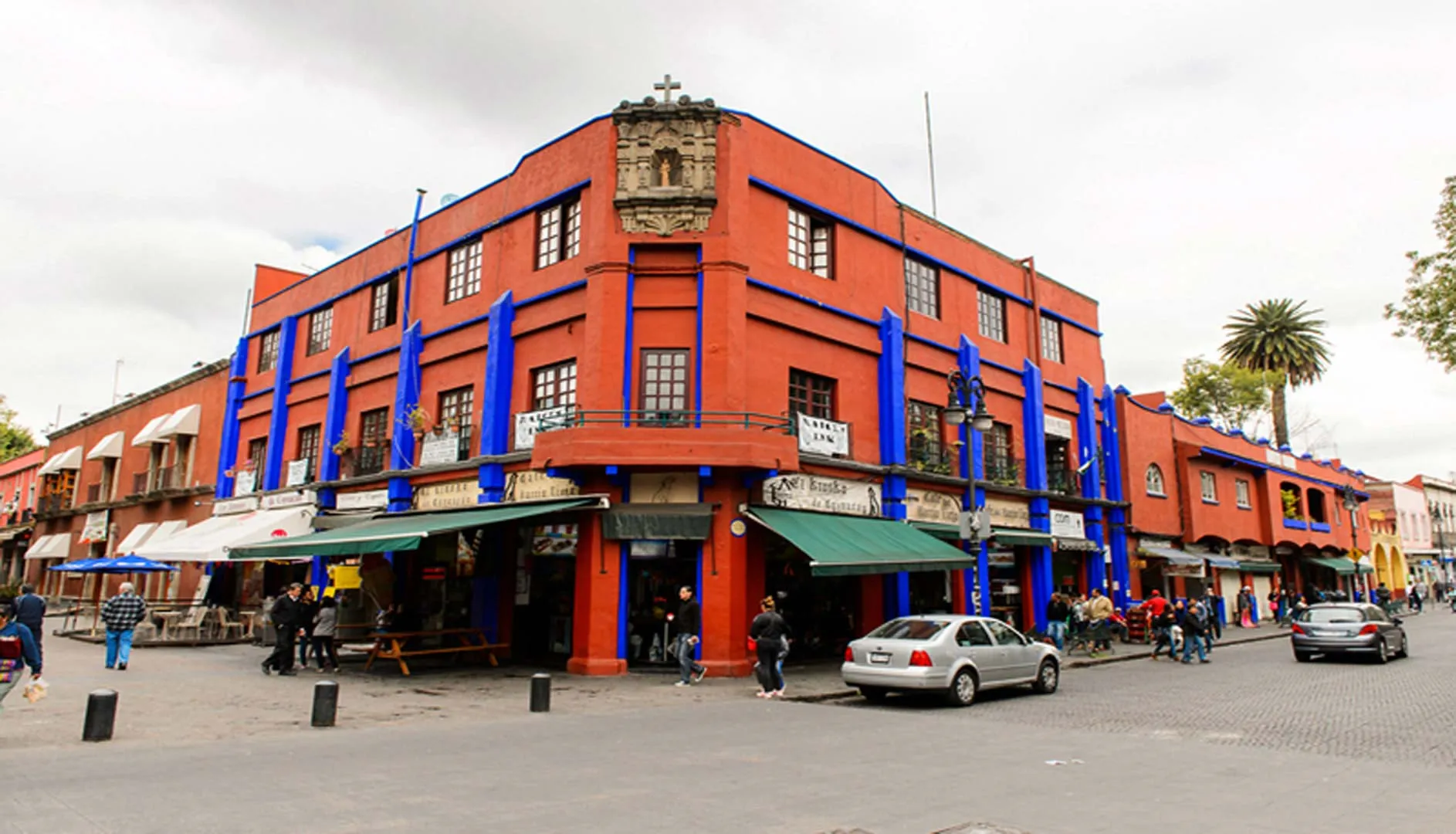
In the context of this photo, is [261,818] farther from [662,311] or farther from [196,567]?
[196,567]

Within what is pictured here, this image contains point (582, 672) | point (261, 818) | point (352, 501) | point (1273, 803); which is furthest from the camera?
point (352, 501)

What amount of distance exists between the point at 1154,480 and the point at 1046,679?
19.3m

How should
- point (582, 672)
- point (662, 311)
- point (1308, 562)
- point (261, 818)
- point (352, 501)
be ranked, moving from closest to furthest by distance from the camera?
point (261, 818) → point (582, 672) → point (662, 311) → point (352, 501) → point (1308, 562)

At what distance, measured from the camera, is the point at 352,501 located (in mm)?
23344

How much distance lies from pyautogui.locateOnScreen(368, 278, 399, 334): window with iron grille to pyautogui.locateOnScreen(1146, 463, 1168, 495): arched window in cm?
2493

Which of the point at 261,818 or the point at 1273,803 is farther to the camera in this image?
the point at 1273,803

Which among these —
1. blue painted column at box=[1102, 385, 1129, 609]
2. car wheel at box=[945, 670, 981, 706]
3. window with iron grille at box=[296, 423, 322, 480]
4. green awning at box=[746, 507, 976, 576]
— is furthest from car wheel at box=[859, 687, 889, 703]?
window with iron grille at box=[296, 423, 322, 480]

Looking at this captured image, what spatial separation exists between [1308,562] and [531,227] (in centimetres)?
3968

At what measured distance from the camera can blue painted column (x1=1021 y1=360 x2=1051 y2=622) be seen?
24.6 meters

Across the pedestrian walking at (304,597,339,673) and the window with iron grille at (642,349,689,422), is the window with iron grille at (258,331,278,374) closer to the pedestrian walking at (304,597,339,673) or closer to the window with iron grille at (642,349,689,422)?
the pedestrian walking at (304,597,339,673)

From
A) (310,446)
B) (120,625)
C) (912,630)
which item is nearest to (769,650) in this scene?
(912,630)

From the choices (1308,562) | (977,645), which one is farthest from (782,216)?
(1308,562)

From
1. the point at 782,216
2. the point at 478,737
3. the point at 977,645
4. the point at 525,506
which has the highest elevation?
the point at 782,216

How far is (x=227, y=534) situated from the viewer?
22219 millimetres
